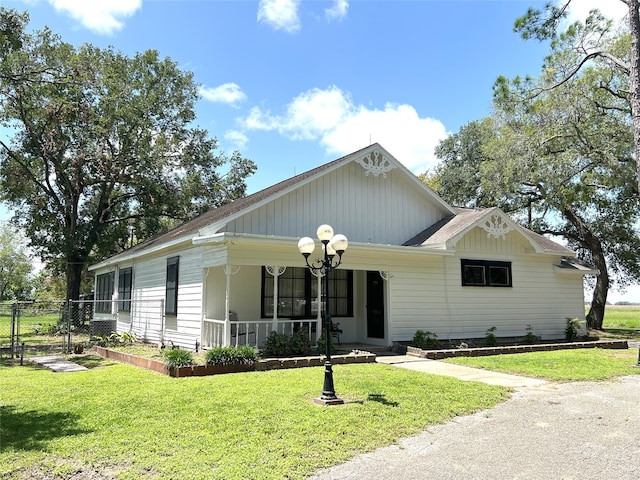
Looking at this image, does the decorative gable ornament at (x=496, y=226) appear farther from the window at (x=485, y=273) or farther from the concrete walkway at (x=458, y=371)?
the concrete walkway at (x=458, y=371)

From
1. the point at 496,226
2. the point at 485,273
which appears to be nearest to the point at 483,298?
the point at 485,273

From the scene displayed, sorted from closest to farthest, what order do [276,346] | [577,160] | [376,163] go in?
[276,346]
[376,163]
[577,160]

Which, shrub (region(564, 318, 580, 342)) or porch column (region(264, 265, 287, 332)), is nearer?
porch column (region(264, 265, 287, 332))

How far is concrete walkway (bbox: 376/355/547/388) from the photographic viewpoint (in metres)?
8.48

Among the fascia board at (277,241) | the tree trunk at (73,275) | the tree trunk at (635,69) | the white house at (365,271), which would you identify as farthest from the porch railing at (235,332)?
the tree trunk at (73,275)

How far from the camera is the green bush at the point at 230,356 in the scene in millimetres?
8828

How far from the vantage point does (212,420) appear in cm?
559

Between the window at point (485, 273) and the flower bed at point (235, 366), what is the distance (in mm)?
5004

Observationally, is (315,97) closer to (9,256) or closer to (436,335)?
(436,335)

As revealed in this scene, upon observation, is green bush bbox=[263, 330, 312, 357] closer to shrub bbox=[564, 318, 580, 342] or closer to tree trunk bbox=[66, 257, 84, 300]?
shrub bbox=[564, 318, 580, 342]

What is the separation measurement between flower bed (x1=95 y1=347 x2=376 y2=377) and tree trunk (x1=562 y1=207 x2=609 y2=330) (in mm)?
17322

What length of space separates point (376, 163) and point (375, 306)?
4096 millimetres

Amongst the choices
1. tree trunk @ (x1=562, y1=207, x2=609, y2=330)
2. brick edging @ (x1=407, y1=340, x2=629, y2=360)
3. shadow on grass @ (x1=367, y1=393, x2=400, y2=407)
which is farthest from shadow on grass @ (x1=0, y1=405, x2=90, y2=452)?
tree trunk @ (x1=562, y1=207, x2=609, y2=330)

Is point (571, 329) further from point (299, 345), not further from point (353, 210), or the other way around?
point (299, 345)
